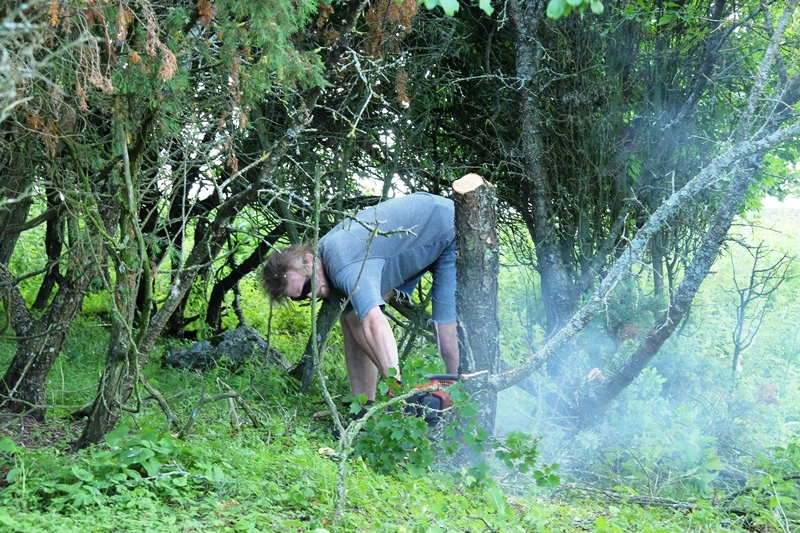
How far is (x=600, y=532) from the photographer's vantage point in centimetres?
360

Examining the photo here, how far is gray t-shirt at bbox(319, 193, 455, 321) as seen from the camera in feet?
16.8

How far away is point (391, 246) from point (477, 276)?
0.82 meters

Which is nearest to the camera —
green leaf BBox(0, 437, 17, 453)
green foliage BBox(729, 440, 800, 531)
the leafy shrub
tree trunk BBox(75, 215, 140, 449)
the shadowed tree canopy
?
the leafy shrub

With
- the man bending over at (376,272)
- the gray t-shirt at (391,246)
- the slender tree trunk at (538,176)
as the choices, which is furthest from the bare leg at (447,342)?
the slender tree trunk at (538,176)

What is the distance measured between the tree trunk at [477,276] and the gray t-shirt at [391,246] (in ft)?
1.50

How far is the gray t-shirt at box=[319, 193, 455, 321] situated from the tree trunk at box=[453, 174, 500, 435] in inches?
18.0

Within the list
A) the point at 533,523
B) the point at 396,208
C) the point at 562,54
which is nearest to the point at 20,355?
the point at 396,208

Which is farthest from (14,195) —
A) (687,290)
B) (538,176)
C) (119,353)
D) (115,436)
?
(687,290)

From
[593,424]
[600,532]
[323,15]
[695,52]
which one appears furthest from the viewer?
[695,52]

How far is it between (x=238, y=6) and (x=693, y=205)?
4.17m

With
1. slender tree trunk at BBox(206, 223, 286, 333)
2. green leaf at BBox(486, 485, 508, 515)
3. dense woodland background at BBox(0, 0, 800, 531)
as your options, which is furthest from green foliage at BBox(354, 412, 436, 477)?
slender tree trunk at BBox(206, 223, 286, 333)

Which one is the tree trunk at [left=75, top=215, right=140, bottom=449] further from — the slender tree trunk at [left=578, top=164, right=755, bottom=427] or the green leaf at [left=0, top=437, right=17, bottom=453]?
the slender tree trunk at [left=578, top=164, right=755, bottom=427]

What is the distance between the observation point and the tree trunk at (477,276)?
187 inches

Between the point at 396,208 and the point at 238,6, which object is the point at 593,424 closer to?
the point at 396,208
